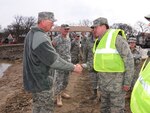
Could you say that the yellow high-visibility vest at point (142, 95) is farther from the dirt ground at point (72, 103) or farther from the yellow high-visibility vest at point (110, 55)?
the dirt ground at point (72, 103)

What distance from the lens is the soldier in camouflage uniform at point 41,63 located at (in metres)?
4.86

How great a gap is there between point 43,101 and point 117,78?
1192 millimetres

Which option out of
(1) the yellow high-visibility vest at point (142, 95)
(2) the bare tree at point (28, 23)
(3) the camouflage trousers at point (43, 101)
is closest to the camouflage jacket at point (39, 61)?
(3) the camouflage trousers at point (43, 101)

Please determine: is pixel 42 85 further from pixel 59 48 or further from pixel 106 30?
pixel 59 48

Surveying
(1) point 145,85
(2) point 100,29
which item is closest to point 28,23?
(2) point 100,29

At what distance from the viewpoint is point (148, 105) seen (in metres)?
2.48

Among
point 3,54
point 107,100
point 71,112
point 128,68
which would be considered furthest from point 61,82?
point 3,54

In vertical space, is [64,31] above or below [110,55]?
above

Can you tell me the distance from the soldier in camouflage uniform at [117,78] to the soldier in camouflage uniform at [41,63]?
1.94 feet

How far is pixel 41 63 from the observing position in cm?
496

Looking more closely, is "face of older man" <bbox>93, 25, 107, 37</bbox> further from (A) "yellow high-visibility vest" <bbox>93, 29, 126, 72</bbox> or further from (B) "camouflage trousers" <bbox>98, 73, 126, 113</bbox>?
(B) "camouflage trousers" <bbox>98, 73, 126, 113</bbox>

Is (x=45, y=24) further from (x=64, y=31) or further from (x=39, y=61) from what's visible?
(x=64, y=31)

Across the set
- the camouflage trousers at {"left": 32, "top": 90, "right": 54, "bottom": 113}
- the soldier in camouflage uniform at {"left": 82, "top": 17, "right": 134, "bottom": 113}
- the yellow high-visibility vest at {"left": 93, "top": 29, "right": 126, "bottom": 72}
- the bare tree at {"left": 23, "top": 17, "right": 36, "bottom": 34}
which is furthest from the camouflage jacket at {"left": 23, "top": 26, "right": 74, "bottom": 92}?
the bare tree at {"left": 23, "top": 17, "right": 36, "bottom": 34}

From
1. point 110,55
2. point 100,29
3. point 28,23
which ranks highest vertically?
point 100,29
